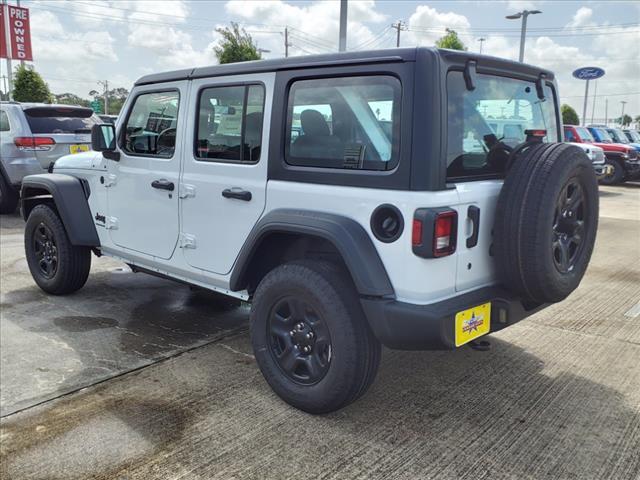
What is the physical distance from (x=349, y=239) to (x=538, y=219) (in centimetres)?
89

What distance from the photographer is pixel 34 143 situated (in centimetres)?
872

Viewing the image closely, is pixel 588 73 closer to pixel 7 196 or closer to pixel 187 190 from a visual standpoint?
pixel 7 196

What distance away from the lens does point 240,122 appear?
3365mm

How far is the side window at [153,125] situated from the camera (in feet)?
12.6

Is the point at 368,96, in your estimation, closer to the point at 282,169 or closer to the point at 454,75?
the point at 454,75

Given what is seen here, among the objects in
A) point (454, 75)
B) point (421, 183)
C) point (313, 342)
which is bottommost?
point (313, 342)

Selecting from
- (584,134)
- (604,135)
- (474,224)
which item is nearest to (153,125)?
(474,224)

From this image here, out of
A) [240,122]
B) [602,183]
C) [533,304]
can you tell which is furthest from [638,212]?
[240,122]

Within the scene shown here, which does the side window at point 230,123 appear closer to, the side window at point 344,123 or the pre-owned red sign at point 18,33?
the side window at point 344,123

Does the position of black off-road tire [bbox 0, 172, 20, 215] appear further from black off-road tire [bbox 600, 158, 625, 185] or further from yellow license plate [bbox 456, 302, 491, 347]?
black off-road tire [bbox 600, 158, 625, 185]

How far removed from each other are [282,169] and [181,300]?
7.80 feet

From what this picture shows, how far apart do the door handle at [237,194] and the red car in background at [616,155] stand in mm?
15562

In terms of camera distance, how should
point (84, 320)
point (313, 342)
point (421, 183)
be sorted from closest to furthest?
1. point (421, 183)
2. point (313, 342)
3. point (84, 320)

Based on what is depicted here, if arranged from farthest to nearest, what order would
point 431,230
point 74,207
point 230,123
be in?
point 74,207
point 230,123
point 431,230
